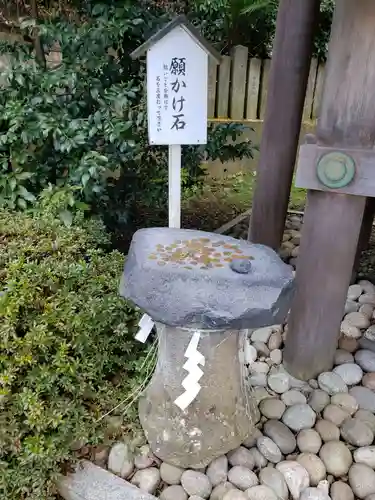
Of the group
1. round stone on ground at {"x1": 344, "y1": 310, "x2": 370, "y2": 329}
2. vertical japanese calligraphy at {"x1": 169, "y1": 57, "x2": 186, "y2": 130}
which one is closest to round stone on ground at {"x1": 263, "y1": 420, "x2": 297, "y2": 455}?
round stone on ground at {"x1": 344, "y1": 310, "x2": 370, "y2": 329}

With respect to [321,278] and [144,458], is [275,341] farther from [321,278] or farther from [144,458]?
[144,458]

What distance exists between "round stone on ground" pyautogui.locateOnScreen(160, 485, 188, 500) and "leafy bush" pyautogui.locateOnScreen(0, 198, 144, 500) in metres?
0.35

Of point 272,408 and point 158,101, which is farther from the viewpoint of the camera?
point 158,101

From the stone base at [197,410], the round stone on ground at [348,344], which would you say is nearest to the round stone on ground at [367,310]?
the round stone on ground at [348,344]

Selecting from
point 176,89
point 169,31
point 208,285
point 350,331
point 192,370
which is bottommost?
point 350,331

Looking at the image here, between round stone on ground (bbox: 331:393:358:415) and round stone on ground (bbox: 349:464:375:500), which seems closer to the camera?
round stone on ground (bbox: 349:464:375:500)

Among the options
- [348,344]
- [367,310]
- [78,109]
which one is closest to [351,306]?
[367,310]

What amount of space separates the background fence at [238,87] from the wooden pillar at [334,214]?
4.04 m

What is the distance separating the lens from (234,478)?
1722 millimetres

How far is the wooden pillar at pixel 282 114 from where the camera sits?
8.82ft

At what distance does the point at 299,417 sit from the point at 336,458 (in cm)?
22

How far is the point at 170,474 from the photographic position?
1755 mm

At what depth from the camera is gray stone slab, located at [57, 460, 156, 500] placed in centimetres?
168

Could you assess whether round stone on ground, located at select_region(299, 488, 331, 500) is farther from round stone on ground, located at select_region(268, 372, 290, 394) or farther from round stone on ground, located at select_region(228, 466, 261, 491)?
round stone on ground, located at select_region(268, 372, 290, 394)
